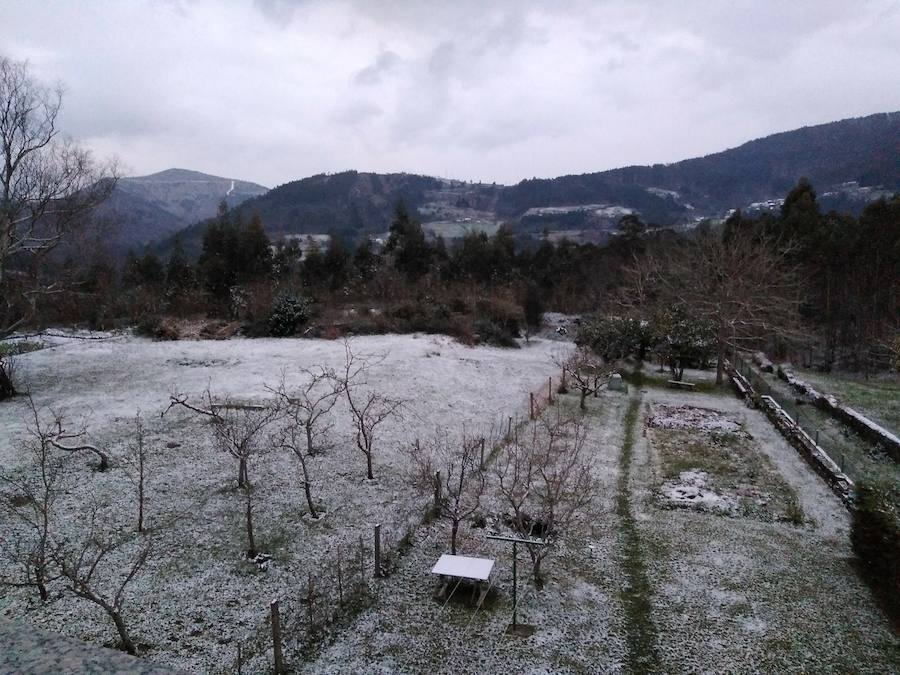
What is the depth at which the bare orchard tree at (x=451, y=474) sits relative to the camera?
8.50 meters

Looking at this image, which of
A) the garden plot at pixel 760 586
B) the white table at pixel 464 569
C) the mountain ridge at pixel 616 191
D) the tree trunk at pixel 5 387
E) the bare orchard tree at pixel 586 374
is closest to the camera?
the garden plot at pixel 760 586

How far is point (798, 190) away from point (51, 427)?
3210cm

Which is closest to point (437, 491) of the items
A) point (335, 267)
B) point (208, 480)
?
point (208, 480)

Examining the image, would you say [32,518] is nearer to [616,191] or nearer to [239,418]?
[239,418]

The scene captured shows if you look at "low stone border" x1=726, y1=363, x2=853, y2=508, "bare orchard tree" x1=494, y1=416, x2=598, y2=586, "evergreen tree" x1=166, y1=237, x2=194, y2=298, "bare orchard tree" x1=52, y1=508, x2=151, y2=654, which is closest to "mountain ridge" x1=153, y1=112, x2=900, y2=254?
"evergreen tree" x1=166, y1=237, x2=194, y2=298

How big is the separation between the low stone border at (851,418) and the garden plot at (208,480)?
7.80 m

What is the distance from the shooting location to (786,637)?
6.27m

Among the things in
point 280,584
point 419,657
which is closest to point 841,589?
point 419,657

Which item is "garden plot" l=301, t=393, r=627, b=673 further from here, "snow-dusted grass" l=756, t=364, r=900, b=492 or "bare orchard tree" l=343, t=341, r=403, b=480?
"snow-dusted grass" l=756, t=364, r=900, b=492

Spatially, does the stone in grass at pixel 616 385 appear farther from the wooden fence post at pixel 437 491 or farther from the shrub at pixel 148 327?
the shrub at pixel 148 327

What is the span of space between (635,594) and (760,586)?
5.62 ft

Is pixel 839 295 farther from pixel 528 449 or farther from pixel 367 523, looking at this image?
pixel 367 523

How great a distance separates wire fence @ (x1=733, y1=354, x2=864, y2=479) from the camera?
1150cm

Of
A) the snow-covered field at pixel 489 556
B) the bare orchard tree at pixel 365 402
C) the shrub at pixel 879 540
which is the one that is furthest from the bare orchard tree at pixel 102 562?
the shrub at pixel 879 540
